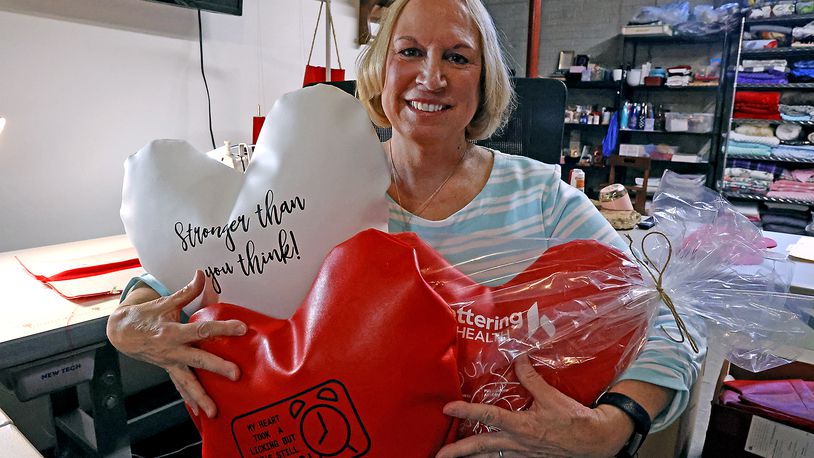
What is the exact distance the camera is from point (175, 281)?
838 millimetres

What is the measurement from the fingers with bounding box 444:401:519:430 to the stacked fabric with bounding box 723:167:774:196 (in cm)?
495

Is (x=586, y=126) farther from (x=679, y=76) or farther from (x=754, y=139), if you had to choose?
(x=754, y=139)

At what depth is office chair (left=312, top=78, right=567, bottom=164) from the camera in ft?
5.02

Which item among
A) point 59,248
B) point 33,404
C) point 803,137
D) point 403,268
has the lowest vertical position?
point 33,404

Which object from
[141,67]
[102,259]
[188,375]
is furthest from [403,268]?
[141,67]

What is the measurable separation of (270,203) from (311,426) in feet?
1.09

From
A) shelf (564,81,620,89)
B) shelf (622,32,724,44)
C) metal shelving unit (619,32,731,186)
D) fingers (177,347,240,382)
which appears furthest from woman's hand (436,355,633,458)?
shelf (622,32,724,44)

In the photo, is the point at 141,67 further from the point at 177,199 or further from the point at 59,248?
the point at 177,199

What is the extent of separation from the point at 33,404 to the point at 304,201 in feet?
6.63

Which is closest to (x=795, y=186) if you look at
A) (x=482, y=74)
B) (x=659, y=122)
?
(x=659, y=122)

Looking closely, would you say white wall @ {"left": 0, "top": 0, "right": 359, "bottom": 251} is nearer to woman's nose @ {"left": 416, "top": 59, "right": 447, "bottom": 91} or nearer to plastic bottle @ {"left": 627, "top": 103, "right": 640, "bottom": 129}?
woman's nose @ {"left": 416, "top": 59, "right": 447, "bottom": 91}

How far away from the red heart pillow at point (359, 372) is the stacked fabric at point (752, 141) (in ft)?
16.2

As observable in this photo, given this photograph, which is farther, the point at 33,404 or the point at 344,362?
the point at 33,404

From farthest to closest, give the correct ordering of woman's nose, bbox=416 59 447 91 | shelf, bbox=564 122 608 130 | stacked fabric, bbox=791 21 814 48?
shelf, bbox=564 122 608 130 → stacked fabric, bbox=791 21 814 48 → woman's nose, bbox=416 59 447 91
